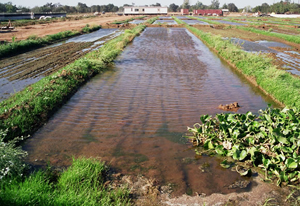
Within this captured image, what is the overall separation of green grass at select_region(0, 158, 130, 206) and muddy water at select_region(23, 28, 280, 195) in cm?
58

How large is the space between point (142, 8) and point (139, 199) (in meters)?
93.6

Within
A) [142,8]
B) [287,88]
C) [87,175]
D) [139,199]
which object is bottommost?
[139,199]

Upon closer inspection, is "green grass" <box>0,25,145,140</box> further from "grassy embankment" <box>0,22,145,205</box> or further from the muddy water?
the muddy water

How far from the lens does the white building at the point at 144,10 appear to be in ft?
295

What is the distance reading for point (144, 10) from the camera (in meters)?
91.4

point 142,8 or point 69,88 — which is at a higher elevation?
point 142,8

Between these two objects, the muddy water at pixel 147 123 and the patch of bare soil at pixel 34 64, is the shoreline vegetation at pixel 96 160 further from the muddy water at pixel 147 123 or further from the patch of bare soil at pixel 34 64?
the patch of bare soil at pixel 34 64

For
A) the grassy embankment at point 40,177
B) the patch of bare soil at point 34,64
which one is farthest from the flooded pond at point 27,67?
the grassy embankment at point 40,177

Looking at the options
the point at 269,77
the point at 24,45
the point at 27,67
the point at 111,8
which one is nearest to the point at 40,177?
the point at 269,77

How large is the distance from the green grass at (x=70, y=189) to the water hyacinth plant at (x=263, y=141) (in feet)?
7.65

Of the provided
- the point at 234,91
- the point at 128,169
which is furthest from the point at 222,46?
the point at 128,169

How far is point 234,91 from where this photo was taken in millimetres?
9750

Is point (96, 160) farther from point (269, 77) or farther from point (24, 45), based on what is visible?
point (24, 45)

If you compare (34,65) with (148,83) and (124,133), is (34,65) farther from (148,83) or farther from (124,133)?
(124,133)
